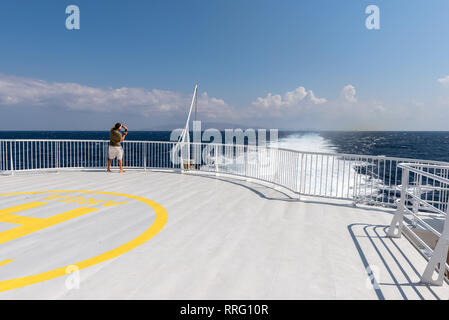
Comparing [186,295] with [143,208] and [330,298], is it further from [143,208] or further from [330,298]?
[143,208]

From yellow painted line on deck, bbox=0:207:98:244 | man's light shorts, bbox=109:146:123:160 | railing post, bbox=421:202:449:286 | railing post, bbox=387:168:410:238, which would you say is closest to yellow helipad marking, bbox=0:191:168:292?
yellow painted line on deck, bbox=0:207:98:244

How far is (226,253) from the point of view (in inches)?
143

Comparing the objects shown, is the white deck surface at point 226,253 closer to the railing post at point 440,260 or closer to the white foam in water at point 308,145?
the railing post at point 440,260

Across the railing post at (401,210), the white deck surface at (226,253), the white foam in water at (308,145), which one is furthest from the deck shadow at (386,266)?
the white foam in water at (308,145)

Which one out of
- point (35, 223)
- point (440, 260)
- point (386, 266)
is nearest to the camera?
point (440, 260)

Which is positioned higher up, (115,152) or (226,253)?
(115,152)

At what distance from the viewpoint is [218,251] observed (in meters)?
3.68

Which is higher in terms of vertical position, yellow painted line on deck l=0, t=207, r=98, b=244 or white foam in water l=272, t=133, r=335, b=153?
white foam in water l=272, t=133, r=335, b=153

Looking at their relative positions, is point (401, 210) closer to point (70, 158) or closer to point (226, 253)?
point (226, 253)

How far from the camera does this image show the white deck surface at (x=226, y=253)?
2.76m

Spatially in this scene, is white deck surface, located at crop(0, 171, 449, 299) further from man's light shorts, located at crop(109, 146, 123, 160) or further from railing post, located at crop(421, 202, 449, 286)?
man's light shorts, located at crop(109, 146, 123, 160)

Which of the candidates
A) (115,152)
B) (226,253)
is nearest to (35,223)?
(226,253)

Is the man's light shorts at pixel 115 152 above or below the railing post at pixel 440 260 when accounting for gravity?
above

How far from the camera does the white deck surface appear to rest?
9.05 feet
